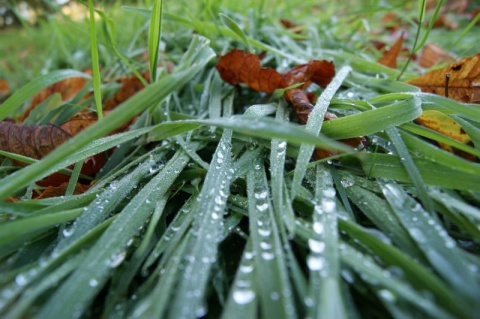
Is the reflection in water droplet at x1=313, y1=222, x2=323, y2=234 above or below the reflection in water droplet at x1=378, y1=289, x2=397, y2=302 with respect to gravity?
above

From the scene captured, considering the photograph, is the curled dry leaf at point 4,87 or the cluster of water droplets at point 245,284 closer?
the cluster of water droplets at point 245,284

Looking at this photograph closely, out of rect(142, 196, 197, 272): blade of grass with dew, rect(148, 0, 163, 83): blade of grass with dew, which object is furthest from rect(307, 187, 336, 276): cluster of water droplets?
rect(148, 0, 163, 83): blade of grass with dew

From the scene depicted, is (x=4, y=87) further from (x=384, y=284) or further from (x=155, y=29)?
(x=384, y=284)

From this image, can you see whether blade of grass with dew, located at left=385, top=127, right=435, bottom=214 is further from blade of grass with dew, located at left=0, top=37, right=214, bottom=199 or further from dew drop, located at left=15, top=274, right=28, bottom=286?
dew drop, located at left=15, top=274, right=28, bottom=286

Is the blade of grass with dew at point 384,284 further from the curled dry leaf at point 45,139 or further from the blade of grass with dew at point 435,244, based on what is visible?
the curled dry leaf at point 45,139

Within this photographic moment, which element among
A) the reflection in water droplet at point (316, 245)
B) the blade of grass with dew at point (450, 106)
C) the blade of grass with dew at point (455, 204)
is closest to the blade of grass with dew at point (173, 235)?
the reflection in water droplet at point (316, 245)

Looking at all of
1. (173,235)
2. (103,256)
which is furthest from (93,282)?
(173,235)

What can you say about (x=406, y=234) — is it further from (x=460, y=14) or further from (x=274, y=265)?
(x=460, y=14)

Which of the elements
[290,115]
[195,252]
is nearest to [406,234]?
[195,252]
